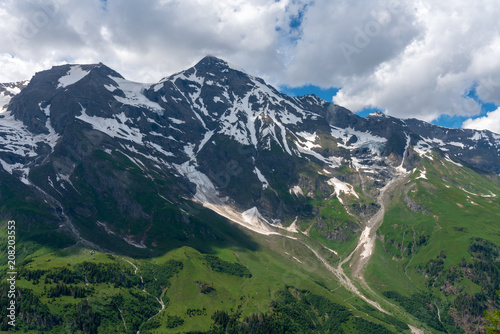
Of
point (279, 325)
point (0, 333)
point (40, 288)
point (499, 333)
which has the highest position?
point (499, 333)

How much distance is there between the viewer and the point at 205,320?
7667 inches

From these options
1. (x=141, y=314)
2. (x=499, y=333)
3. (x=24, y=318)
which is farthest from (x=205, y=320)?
(x=499, y=333)

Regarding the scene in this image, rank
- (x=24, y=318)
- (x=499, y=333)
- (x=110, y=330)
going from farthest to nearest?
1. (x=110, y=330)
2. (x=24, y=318)
3. (x=499, y=333)

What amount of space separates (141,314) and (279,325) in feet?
267

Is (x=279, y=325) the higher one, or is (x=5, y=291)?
(x=279, y=325)

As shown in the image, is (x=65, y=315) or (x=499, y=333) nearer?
(x=499, y=333)

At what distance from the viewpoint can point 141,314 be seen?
190m

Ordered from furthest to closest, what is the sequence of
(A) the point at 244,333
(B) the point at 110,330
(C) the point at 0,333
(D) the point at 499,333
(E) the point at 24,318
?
(A) the point at 244,333 → (B) the point at 110,330 → (E) the point at 24,318 → (C) the point at 0,333 → (D) the point at 499,333

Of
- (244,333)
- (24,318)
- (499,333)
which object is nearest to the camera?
(499,333)

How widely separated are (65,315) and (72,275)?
112 ft

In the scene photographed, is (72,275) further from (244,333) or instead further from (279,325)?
(279,325)

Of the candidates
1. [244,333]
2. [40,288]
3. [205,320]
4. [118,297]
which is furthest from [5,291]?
[244,333]

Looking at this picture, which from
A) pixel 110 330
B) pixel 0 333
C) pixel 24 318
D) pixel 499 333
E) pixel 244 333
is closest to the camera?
pixel 499 333

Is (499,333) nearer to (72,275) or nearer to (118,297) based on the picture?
(118,297)
